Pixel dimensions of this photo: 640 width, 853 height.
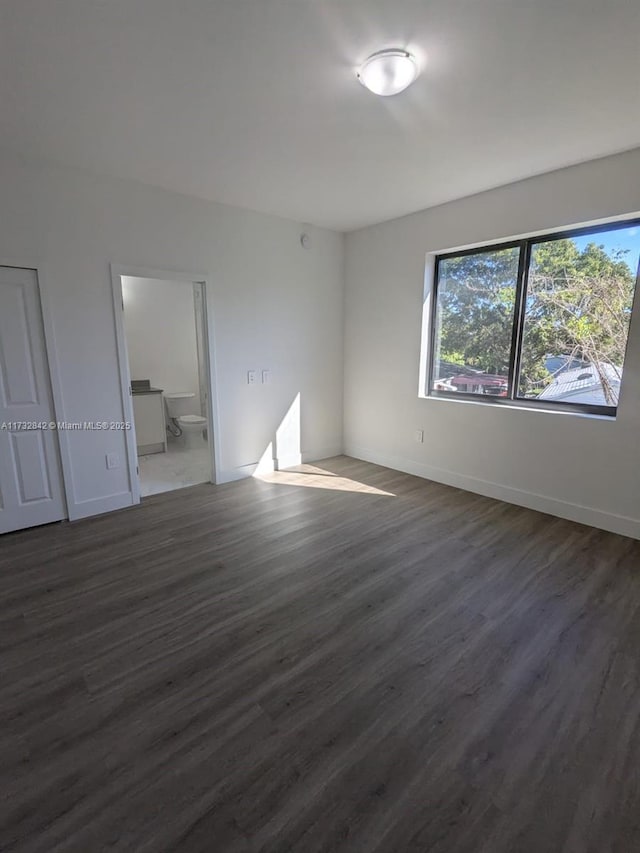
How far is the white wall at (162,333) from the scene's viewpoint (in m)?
5.75

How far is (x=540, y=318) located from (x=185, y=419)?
14.4 feet

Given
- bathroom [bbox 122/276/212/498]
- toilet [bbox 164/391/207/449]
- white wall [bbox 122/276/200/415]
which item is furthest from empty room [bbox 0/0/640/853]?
white wall [bbox 122/276/200/415]

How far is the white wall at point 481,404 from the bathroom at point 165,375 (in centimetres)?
204

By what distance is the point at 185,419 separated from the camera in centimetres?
563

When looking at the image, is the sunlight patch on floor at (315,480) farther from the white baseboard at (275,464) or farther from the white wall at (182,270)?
the white wall at (182,270)

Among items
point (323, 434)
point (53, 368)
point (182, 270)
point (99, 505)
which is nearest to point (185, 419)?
point (323, 434)

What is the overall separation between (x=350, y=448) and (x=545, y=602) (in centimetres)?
313

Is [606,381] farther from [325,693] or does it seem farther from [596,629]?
[325,693]

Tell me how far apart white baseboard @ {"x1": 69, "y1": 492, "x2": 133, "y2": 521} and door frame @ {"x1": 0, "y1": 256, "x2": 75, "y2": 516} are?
0.02 meters

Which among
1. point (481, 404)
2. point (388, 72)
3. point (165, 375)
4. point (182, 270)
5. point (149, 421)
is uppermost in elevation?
point (388, 72)

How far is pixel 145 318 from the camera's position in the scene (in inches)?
230

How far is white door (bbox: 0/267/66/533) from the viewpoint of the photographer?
9.55 ft

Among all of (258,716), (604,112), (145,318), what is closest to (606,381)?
(604,112)

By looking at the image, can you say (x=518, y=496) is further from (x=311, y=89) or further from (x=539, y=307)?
(x=311, y=89)
